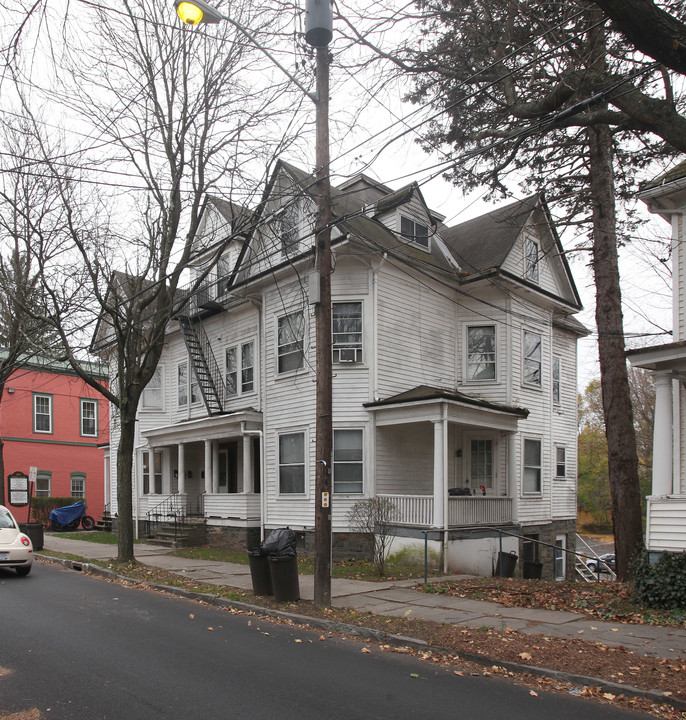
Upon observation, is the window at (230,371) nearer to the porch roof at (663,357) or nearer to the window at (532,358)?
the window at (532,358)

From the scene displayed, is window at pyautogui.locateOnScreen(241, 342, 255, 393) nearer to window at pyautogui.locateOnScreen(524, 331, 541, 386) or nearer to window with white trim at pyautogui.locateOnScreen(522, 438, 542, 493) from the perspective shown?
window at pyautogui.locateOnScreen(524, 331, 541, 386)

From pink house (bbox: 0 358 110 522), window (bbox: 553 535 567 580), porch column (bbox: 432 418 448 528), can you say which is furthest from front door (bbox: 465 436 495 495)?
pink house (bbox: 0 358 110 522)

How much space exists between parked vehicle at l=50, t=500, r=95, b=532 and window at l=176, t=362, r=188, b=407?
10.2 metres

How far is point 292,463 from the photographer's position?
62.2 feet

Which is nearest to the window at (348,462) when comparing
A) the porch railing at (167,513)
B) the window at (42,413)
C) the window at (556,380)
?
the porch railing at (167,513)

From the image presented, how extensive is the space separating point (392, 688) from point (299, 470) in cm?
1233

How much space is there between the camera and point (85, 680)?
6.54m

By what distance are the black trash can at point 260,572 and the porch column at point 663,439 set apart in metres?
6.88

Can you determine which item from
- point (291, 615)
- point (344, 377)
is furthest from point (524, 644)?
point (344, 377)

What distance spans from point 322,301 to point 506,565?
9.60m

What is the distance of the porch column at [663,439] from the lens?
11555 mm

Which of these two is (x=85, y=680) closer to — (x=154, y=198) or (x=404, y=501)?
(x=404, y=501)

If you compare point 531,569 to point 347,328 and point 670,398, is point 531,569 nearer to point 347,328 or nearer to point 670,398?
point 670,398

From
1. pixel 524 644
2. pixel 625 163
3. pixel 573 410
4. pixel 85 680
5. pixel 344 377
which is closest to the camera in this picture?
pixel 85 680
